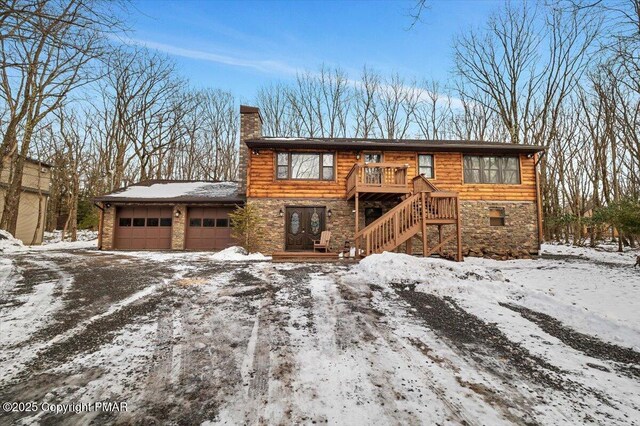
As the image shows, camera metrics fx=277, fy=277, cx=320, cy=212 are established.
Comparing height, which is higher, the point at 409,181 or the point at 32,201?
the point at 409,181

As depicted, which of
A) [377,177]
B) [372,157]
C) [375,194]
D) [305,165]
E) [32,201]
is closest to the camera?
[375,194]

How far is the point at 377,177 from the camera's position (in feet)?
39.0

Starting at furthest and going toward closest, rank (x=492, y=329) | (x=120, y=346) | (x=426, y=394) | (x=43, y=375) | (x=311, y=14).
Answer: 1. (x=311, y=14)
2. (x=492, y=329)
3. (x=120, y=346)
4. (x=43, y=375)
5. (x=426, y=394)

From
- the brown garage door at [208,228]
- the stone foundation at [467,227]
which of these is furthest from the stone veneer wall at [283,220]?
the brown garage door at [208,228]

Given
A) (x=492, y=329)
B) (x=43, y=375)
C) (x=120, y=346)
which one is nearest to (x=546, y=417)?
(x=492, y=329)

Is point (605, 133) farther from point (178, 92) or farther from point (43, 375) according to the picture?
point (178, 92)

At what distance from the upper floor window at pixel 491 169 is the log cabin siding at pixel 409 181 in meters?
0.24

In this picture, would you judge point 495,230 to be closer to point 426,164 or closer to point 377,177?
point 426,164

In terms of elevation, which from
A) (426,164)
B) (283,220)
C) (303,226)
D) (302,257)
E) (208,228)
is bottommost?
(302,257)

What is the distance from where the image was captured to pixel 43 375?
2.52m

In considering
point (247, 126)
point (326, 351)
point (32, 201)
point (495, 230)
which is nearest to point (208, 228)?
point (247, 126)

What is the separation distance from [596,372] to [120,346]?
4978 mm

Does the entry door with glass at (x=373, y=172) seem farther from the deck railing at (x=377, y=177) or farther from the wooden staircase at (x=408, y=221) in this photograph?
the wooden staircase at (x=408, y=221)

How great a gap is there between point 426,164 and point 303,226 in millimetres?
6440
